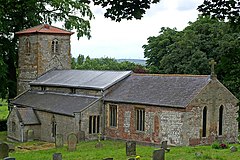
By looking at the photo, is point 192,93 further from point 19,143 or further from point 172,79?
point 19,143

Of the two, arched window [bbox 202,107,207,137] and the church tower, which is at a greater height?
the church tower

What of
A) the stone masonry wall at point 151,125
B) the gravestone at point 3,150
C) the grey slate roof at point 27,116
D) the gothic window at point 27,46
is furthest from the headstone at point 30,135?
the gravestone at point 3,150

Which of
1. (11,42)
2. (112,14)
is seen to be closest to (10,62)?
(11,42)

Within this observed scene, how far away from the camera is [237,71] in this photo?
7.42 m

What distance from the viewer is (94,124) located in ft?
98.3

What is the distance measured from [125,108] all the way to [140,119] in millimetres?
1461

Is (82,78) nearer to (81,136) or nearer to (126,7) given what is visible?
(81,136)

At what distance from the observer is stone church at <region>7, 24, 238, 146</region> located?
25.9m

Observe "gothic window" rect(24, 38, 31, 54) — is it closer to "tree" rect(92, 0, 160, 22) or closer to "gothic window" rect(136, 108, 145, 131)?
"gothic window" rect(136, 108, 145, 131)

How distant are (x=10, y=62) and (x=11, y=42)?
2.32 metres

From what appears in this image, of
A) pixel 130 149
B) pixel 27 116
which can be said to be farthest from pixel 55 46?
pixel 130 149

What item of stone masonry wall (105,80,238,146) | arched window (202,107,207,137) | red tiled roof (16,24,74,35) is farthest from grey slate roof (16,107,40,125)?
arched window (202,107,207,137)

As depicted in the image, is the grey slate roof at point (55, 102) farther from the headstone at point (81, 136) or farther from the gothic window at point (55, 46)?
the gothic window at point (55, 46)

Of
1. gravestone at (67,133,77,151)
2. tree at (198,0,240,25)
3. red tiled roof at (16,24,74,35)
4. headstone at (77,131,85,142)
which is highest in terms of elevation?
red tiled roof at (16,24,74,35)
